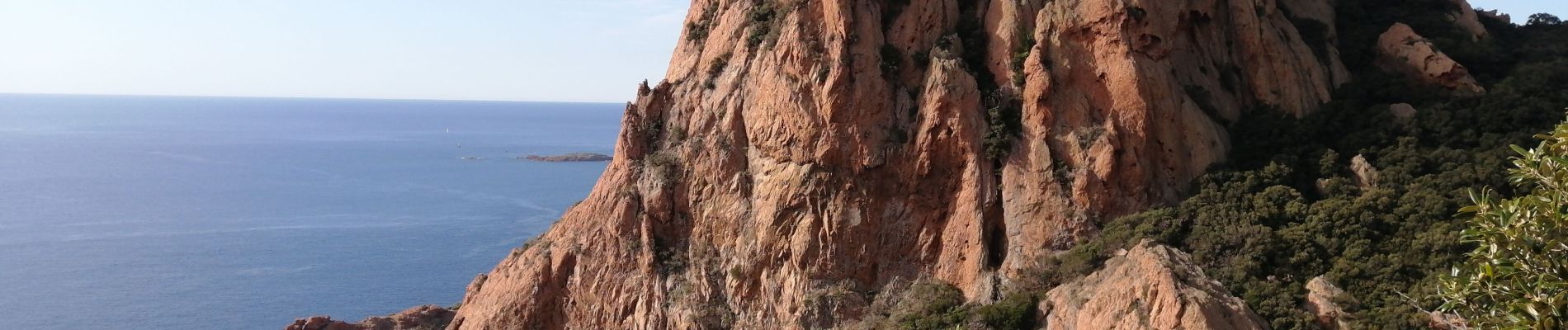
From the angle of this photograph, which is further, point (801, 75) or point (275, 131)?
point (275, 131)

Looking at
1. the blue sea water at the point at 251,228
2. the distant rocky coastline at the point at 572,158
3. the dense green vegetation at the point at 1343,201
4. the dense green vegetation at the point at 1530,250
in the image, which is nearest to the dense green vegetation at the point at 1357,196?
the dense green vegetation at the point at 1343,201

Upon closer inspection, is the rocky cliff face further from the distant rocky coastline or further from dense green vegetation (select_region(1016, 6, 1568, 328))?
the distant rocky coastline

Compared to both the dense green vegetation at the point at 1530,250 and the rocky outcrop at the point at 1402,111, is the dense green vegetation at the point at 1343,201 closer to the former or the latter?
the rocky outcrop at the point at 1402,111

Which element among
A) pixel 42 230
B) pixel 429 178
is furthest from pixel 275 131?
pixel 42 230

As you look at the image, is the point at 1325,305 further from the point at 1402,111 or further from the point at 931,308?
the point at 931,308

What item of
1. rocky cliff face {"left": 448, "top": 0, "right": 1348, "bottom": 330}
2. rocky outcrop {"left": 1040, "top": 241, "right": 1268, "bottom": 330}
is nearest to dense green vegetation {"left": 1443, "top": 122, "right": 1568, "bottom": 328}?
rocky outcrop {"left": 1040, "top": 241, "right": 1268, "bottom": 330}

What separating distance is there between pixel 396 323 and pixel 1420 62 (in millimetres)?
31926

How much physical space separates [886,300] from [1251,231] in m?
8.24

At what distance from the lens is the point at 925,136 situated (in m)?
27.0

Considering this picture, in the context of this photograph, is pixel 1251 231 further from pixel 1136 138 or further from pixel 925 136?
pixel 925 136

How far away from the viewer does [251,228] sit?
7988 centimetres

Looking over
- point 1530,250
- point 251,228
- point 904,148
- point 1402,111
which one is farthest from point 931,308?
point 251,228

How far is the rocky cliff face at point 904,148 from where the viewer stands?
2602cm

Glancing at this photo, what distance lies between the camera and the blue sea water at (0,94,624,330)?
183 ft
